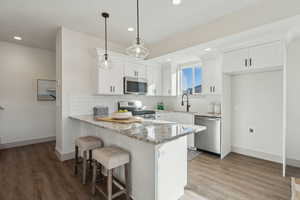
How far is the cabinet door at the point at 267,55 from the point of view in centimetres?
257

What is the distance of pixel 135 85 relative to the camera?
3.93 meters

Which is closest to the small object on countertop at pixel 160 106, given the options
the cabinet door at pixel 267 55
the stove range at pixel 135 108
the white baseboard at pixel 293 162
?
the stove range at pixel 135 108

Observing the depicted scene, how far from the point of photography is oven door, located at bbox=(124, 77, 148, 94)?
12.2 ft

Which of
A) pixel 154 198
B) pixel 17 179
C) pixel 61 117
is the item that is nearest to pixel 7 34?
pixel 61 117

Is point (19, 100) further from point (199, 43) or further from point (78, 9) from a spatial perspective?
point (199, 43)

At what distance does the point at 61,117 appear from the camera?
119 inches

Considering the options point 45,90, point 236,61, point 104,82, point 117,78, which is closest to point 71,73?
point 104,82

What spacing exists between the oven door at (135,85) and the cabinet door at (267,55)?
2.53 metres

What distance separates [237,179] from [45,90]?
17.0 feet

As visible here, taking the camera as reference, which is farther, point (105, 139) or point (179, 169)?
point (105, 139)

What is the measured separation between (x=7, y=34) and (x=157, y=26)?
11.2ft

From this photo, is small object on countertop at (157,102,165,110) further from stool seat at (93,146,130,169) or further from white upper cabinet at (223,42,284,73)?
stool seat at (93,146,130,169)

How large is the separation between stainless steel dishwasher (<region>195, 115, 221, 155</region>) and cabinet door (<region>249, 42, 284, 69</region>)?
51.8 inches

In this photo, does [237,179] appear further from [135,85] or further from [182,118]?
[135,85]
